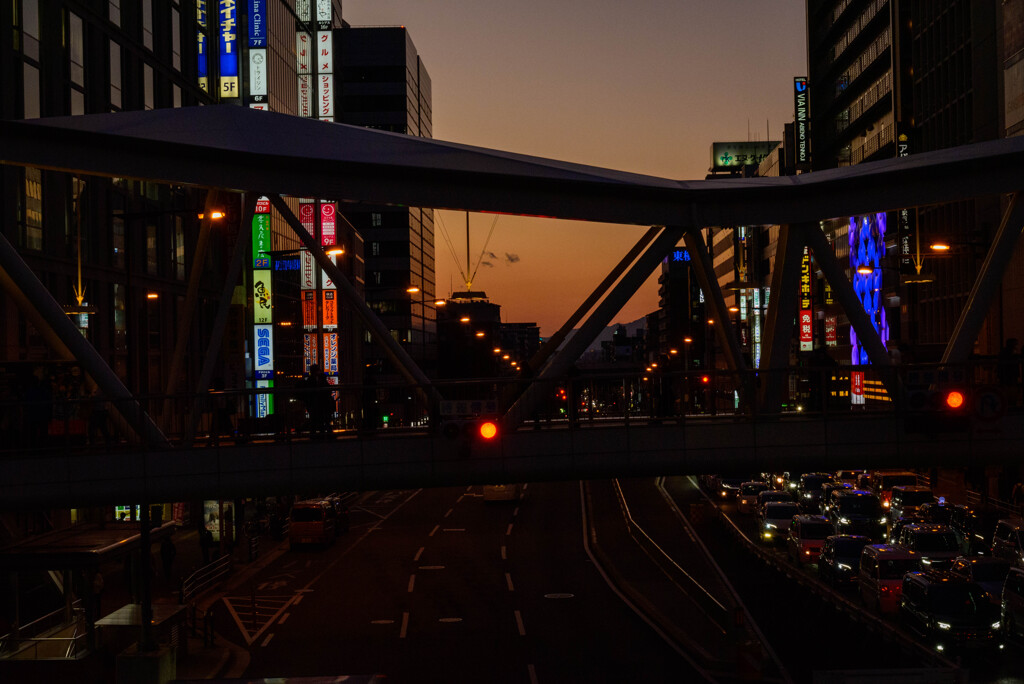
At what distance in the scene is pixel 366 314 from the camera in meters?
16.0

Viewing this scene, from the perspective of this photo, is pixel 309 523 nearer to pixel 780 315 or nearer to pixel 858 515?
pixel 858 515

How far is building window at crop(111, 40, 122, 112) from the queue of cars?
30.9m

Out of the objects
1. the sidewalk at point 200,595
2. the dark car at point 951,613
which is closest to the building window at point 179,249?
the sidewalk at point 200,595

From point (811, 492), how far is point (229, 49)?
36062 mm

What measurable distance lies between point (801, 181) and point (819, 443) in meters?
4.49

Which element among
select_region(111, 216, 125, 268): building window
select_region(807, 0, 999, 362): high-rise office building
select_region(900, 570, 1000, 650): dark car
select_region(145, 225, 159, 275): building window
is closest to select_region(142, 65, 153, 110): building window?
select_region(145, 225, 159, 275): building window

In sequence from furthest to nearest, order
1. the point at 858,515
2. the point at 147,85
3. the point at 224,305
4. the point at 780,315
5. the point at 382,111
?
the point at 382,111 < the point at 147,85 < the point at 858,515 < the point at 780,315 < the point at 224,305

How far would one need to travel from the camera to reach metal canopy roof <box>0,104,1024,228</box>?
15375 millimetres

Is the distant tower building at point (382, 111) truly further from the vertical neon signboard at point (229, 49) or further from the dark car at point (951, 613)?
the dark car at point (951, 613)

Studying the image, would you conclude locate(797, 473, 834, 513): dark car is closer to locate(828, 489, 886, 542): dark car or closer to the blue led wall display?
locate(828, 489, 886, 542): dark car

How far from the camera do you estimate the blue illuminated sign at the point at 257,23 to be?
5397 cm

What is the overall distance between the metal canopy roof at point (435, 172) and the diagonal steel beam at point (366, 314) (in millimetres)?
760

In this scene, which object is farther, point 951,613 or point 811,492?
point 811,492

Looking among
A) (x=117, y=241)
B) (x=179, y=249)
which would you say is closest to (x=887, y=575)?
(x=117, y=241)
